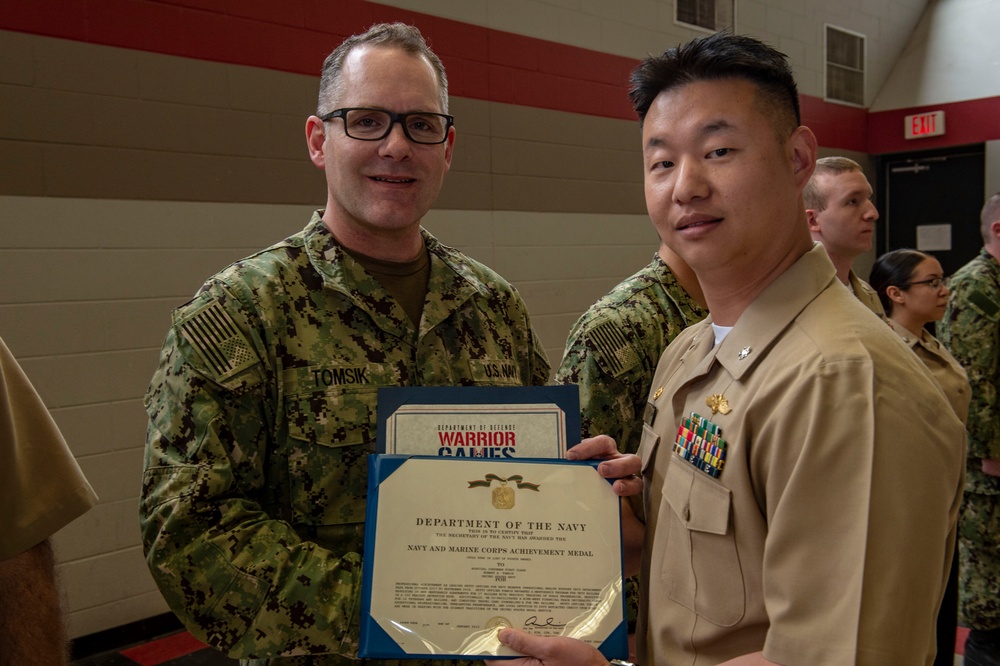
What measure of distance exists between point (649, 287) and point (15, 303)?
98.3 inches

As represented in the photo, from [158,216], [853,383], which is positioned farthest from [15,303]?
[853,383]

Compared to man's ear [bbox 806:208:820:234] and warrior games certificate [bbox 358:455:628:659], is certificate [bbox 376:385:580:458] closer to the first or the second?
warrior games certificate [bbox 358:455:628:659]

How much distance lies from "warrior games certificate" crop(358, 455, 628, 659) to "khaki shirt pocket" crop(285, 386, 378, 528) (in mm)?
245

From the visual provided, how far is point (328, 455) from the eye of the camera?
4.86 ft

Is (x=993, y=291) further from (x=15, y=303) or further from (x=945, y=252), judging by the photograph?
(x=945, y=252)

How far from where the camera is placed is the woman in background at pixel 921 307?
9.41 ft

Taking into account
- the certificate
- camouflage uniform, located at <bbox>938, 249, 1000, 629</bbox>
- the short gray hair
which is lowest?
camouflage uniform, located at <bbox>938, 249, 1000, 629</bbox>

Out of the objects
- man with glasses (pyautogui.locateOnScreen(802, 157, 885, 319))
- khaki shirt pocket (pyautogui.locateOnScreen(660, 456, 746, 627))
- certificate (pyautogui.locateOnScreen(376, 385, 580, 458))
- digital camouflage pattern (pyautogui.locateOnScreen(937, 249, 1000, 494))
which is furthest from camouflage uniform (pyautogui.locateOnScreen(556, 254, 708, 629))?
digital camouflage pattern (pyautogui.locateOnScreen(937, 249, 1000, 494))

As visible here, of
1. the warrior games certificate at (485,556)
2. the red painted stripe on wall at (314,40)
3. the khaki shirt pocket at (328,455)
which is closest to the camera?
the warrior games certificate at (485,556)

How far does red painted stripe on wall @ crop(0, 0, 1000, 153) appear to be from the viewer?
3182 millimetres

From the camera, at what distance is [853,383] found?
962 mm

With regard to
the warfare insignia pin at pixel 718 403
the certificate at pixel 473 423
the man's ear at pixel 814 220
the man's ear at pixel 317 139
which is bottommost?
the certificate at pixel 473 423

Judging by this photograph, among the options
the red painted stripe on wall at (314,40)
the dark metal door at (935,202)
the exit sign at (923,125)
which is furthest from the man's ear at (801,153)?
the exit sign at (923,125)

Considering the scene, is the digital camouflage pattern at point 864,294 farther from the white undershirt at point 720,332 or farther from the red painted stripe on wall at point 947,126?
the red painted stripe on wall at point 947,126
